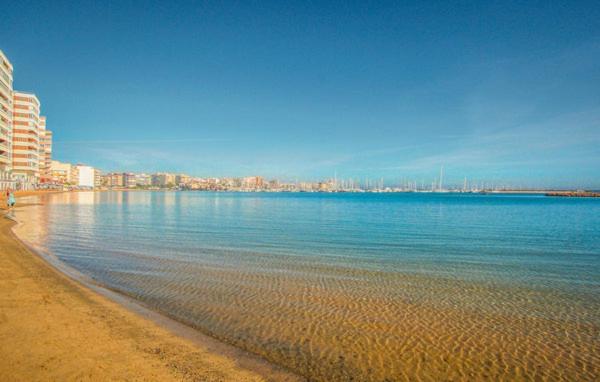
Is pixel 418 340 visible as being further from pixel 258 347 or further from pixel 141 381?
pixel 141 381

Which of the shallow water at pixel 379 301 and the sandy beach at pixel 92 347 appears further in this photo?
the shallow water at pixel 379 301

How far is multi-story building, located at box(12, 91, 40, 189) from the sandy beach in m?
139

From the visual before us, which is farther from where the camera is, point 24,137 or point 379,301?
point 24,137

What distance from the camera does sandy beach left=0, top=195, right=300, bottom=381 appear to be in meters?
6.21

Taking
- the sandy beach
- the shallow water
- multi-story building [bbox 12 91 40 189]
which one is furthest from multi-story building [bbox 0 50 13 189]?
the sandy beach

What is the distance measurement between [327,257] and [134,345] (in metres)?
13.2

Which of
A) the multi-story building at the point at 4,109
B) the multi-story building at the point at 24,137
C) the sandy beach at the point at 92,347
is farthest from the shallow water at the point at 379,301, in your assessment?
the multi-story building at the point at 24,137

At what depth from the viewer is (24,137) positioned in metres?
121

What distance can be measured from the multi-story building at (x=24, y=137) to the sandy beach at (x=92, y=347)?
13911 cm

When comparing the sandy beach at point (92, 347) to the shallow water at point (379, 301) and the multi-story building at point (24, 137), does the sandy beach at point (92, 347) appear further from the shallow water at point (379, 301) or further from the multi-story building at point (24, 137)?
the multi-story building at point (24, 137)

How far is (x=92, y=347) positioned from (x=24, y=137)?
489 feet

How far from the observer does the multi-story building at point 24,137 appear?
11994 centimetres

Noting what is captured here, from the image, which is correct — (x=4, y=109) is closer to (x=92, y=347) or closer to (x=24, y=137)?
(x=24, y=137)

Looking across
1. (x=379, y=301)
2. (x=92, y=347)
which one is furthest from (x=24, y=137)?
(x=379, y=301)
